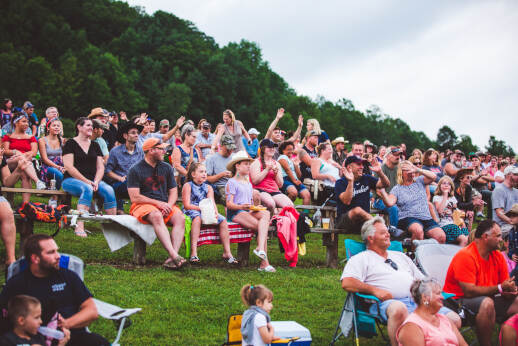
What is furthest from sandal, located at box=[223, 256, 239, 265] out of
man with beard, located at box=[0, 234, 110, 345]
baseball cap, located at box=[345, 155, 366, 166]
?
man with beard, located at box=[0, 234, 110, 345]

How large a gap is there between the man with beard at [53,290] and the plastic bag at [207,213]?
11.8 ft

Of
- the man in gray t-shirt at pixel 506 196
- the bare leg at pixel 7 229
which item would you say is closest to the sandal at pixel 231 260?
the bare leg at pixel 7 229

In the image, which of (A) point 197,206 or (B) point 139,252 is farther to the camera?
(A) point 197,206

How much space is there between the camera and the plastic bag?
7.65m

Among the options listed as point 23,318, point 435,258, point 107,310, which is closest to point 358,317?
point 435,258

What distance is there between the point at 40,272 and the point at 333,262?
5.29 m

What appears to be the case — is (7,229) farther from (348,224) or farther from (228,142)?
(348,224)

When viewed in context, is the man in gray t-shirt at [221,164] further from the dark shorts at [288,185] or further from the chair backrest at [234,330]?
the chair backrest at [234,330]

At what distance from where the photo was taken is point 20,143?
922cm

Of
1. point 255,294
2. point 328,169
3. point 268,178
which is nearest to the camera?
point 255,294

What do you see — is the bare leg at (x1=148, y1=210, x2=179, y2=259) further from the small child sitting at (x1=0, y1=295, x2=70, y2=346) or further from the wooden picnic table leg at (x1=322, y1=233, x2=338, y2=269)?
the small child sitting at (x1=0, y1=295, x2=70, y2=346)

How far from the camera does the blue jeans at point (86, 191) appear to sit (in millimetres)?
7680

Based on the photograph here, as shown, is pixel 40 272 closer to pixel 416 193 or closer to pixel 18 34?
pixel 416 193

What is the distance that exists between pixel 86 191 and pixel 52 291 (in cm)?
393
